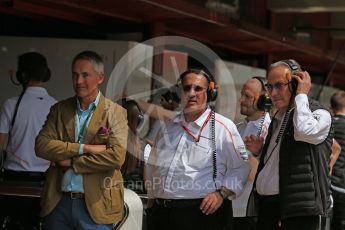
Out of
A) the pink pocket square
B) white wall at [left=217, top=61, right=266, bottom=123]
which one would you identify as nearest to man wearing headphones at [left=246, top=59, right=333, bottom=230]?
the pink pocket square

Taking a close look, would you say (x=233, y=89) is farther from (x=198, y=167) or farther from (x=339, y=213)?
(x=198, y=167)

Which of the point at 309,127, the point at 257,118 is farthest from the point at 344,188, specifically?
the point at 309,127

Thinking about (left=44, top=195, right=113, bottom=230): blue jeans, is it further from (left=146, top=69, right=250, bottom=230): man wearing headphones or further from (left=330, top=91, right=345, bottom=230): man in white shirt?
(left=330, top=91, right=345, bottom=230): man in white shirt

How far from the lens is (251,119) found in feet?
18.7

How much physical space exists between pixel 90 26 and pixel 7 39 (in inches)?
47.1

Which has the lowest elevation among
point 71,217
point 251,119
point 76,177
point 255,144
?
point 71,217

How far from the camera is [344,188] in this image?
6.96m

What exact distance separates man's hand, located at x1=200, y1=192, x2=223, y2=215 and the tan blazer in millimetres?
507

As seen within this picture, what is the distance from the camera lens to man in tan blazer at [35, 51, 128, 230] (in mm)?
4453

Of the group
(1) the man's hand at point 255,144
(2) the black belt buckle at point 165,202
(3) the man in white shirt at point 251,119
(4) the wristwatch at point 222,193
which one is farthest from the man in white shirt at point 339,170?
(2) the black belt buckle at point 165,202

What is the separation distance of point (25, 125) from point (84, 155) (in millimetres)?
1600

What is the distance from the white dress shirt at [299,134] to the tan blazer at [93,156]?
34.1 inches

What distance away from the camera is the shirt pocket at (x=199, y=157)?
472 cm

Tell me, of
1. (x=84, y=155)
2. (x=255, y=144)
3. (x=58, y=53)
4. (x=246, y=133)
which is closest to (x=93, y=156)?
(x=84, y=155)
